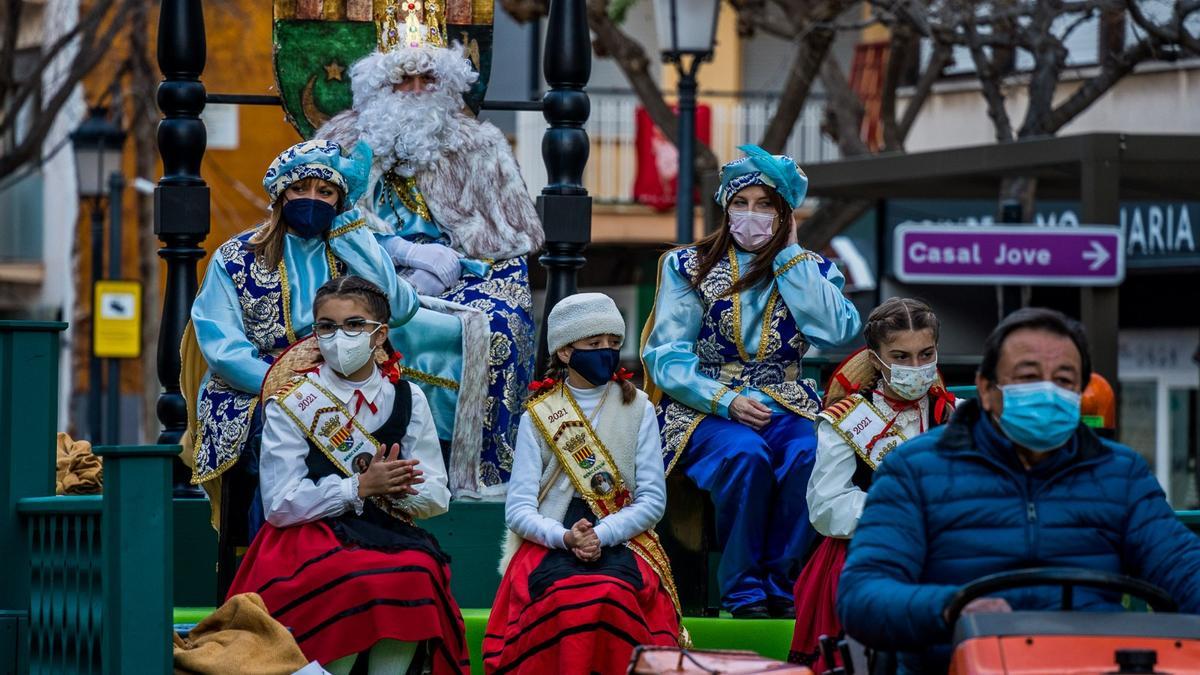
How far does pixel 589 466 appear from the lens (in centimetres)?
784

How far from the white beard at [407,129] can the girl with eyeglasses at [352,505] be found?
7.49 feet

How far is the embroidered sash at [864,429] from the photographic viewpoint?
7.76 m

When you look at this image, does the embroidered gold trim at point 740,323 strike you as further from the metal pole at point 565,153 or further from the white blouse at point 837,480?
the metal pole at point 565,153

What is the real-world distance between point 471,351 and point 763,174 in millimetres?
1470

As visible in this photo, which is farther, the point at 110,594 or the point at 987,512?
the point at 110,594

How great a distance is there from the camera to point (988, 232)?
47.4 ft

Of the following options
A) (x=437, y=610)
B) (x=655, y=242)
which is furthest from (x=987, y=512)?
(x=655, y=242)

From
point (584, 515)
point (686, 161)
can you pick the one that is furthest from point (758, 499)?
point (686, 161)

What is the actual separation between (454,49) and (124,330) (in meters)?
12.6

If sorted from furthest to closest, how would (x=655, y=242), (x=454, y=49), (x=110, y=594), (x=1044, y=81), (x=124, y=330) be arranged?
(x=655, y=242), (x=124, y=330), (x=1044, y=81), (x=454, y=49), (x=110, y=594)

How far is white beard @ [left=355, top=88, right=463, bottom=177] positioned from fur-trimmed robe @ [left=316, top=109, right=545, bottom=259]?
5 centimetres

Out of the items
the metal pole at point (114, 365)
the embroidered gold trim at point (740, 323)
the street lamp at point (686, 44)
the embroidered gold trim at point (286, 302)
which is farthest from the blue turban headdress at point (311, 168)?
the metal pole at point (114, 365)

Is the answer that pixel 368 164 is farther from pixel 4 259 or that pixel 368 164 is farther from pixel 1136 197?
pixel 4 259

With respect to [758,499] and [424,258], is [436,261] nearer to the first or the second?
[424,258]
